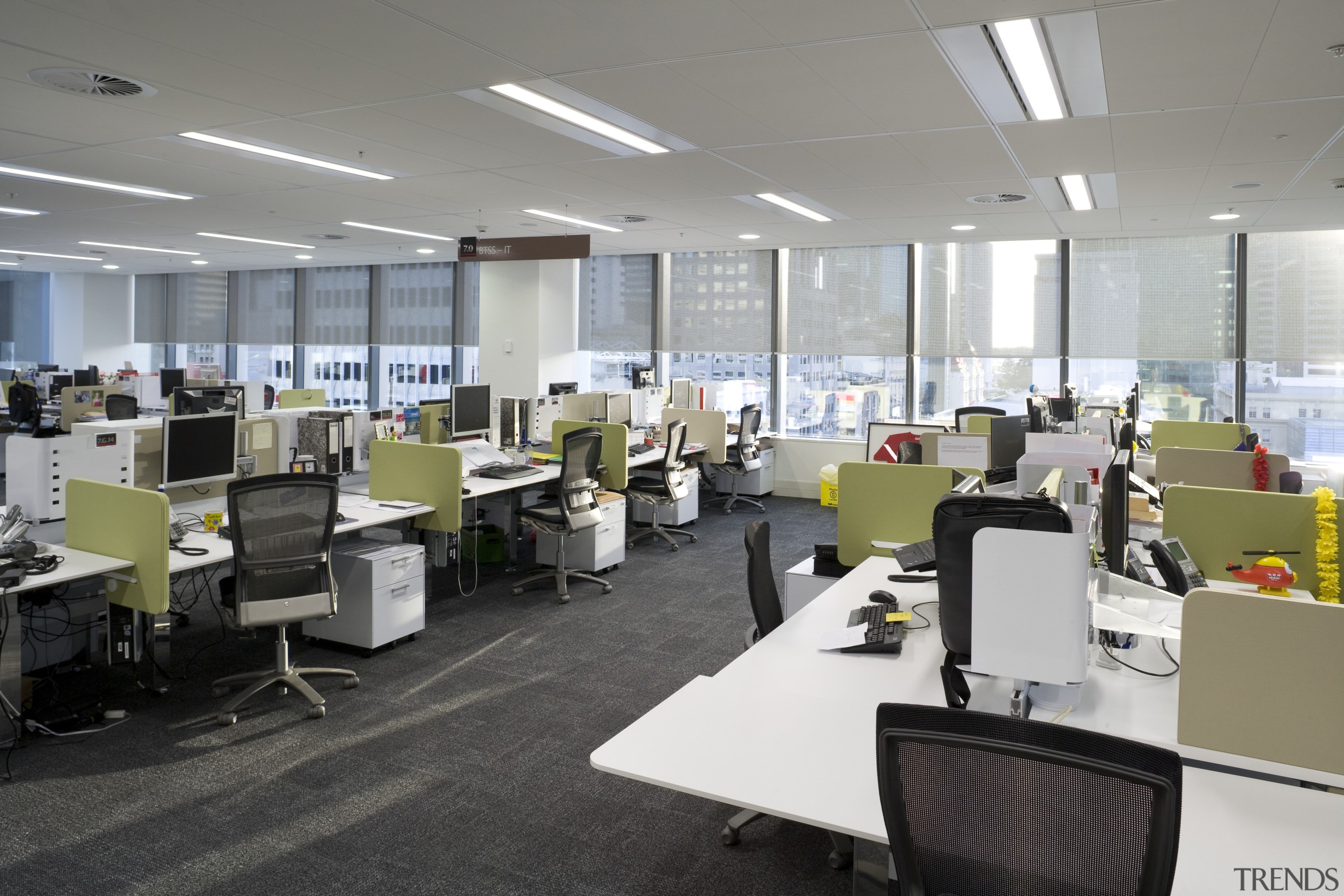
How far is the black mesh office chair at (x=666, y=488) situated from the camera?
6.96 metres

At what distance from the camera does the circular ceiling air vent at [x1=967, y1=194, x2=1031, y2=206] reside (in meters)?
6.09

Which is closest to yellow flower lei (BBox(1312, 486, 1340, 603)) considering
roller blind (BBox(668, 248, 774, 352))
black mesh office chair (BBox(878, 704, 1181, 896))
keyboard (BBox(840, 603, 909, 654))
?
keyboard (BBox(840, 603, 909, 654))

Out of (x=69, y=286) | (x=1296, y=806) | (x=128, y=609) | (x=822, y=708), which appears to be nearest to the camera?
(x=1296, y=806)

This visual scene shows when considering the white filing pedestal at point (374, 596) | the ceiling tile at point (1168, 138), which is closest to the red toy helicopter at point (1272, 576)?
the ceiling tile at point (1168, 138)

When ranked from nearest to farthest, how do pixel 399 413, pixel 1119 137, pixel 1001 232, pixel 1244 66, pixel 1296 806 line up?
pixel 1296 806 → pixel 1244 66 → pixel 1119 137 → pixel 399 413 → pixel 1001 232

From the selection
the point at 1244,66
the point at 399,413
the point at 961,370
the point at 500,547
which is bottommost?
the point at 500,547

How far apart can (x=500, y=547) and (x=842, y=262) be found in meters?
5.07

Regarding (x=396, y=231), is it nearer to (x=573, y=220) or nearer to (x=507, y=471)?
(x=573, y=220)

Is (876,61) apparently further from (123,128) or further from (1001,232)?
(1001,232)

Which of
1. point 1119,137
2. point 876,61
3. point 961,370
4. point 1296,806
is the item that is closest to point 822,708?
point 1296,806

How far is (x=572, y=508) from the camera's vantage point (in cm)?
549

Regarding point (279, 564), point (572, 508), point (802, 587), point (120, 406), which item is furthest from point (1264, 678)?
point (120, 406)

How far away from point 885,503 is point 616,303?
7.09m

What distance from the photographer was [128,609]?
373 cm
